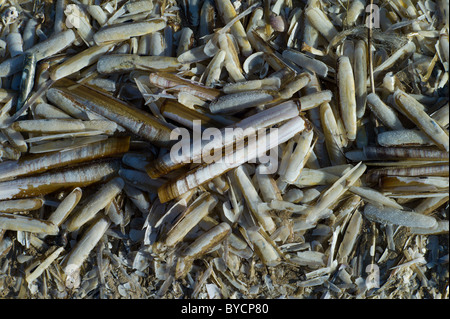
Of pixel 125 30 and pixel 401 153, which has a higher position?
pixel 125 30

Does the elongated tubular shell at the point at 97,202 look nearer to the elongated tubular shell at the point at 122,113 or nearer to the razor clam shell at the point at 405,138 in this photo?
the elongated tubular shell at the point at 122,113

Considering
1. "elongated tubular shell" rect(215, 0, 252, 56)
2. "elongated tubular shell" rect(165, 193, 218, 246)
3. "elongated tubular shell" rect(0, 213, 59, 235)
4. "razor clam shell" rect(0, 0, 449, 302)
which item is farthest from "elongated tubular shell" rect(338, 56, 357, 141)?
"elongated tubular shell" rect(0, 213, 59, 235)

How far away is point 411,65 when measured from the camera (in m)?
1.59

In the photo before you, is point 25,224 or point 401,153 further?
point 25,224

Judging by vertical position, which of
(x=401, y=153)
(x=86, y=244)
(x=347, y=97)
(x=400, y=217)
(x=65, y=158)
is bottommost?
(x=86, y=244)

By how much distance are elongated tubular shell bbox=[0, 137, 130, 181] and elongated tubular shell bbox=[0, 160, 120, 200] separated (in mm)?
27

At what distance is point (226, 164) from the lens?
148 cm

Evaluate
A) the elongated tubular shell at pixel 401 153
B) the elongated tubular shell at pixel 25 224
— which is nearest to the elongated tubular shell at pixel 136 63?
the elongated tubular shell at pixel 25 224

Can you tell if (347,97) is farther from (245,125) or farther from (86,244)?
(86,244)

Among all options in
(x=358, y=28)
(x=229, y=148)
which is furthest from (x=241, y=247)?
(x=358, y=28)
